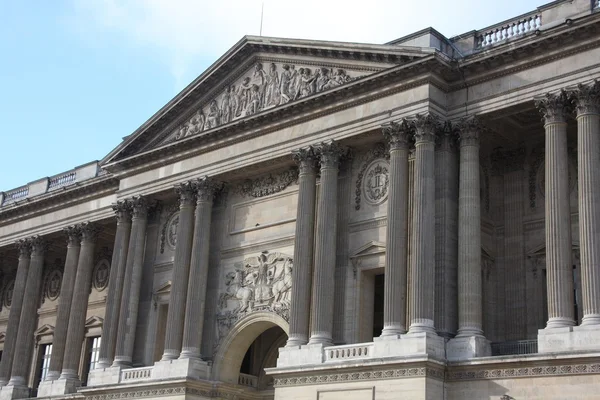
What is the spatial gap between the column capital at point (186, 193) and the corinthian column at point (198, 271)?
29 centimetres

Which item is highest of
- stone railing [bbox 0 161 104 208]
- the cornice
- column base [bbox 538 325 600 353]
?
stone railing [bbox 0 161 104 208]

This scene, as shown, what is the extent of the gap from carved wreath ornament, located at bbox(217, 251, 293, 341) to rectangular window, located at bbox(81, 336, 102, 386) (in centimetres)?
1048

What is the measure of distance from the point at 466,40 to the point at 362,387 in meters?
12.0

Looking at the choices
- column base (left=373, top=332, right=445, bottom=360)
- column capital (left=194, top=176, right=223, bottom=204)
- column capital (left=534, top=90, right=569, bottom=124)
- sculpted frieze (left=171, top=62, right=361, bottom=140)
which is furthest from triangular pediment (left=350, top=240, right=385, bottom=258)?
column capital (left=194, top=176, right=223, bottom=204)

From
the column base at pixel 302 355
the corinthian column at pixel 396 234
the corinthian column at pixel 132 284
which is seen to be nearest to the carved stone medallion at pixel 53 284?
the corinthian column at pixel 132 284

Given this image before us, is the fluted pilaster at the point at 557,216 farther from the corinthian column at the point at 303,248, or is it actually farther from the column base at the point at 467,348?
the corinthian column at the point at 303,248

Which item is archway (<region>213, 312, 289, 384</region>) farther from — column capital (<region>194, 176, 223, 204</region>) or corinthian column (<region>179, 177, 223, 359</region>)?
column capital (<region>194, 176, 223, 204</region>)

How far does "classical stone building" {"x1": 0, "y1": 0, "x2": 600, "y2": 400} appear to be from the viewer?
26.7 meters

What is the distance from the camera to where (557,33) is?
2719 cm

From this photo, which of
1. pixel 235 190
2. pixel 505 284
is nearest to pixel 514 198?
pixel 505 284

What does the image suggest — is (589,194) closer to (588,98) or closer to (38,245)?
(588,98)

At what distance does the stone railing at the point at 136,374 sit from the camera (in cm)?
3444

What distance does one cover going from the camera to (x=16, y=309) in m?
44.5

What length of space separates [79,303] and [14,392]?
5374mm
